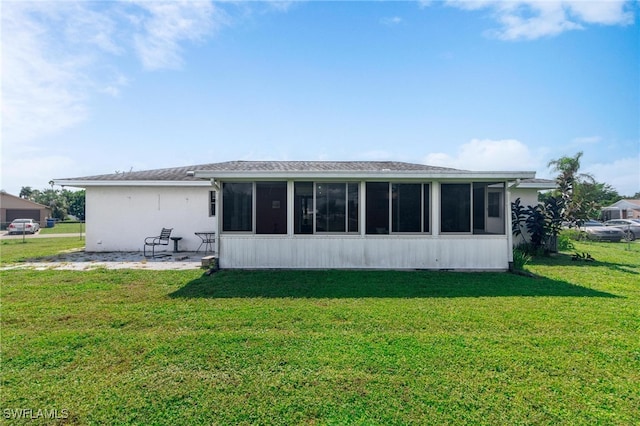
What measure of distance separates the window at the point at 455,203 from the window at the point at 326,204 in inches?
86.1

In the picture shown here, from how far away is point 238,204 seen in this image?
7969 millimetres

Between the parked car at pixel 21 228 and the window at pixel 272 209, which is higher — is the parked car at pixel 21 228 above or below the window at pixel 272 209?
below

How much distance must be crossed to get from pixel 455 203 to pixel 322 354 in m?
5.95

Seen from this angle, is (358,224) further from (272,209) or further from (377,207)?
(272,209)

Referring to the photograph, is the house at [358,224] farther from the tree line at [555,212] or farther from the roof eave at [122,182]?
the tree line at [555,212]

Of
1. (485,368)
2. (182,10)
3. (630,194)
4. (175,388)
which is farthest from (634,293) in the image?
(630,194)

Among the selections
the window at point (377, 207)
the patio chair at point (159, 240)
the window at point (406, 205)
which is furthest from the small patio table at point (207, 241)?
the window at point (406, 205)

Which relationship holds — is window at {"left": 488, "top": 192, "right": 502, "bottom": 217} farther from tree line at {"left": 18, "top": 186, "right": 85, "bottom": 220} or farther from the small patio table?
tree line at {"left": 18, "top": 186, "right": 85, "bottom": 220}

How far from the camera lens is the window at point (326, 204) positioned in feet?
26.2

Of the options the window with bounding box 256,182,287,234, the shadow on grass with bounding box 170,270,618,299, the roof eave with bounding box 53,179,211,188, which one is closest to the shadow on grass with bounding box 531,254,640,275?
the shadow on grass with bounding box 170,270,618,299

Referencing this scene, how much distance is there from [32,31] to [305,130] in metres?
10.1

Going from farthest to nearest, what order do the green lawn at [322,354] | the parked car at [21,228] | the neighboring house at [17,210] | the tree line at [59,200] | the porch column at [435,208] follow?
1. the tree line at [59,200]
2. the neighboring house at [17,210]
3. the parked car at [21,228]
4. the porch column at [435,208]
5. the green lawn at [322,354]

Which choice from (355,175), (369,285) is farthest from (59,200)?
(369,285)

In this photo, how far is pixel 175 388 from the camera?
9.09ft
